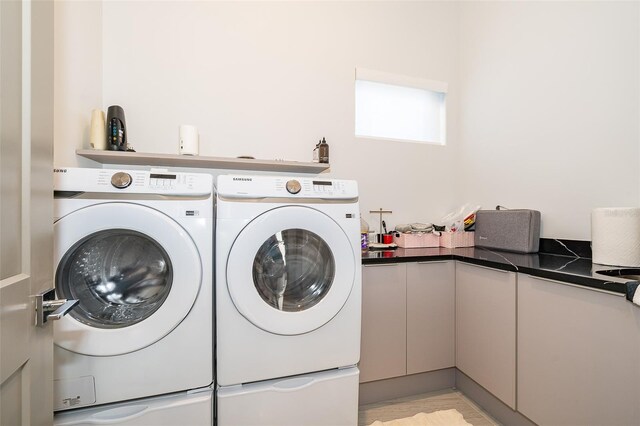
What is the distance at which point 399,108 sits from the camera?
2.59 meters

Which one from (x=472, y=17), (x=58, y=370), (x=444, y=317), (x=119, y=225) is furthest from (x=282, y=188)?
(x=472, y=17)

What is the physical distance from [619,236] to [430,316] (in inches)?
40.1

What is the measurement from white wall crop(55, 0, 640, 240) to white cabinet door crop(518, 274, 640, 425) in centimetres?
72

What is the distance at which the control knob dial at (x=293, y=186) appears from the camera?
50.8 inches

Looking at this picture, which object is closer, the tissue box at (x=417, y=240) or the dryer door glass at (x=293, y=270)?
the dryer door glass at (x=293, y=270)

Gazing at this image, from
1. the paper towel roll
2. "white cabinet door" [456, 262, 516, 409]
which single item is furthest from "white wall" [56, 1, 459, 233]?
the paper towel roll

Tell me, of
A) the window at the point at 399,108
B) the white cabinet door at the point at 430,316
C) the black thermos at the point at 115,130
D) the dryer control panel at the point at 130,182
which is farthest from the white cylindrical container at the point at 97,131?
the white cabinet door at the point at 430,316

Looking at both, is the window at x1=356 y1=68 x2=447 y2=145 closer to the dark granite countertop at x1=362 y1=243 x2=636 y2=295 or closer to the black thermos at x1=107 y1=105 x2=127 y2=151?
the dark granite countertop at x1=362 y1=243 x2=636 y2=295

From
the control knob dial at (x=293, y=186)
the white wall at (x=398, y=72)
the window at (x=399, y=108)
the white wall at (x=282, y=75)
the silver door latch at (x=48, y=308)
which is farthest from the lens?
the window at (x=399, y=108)

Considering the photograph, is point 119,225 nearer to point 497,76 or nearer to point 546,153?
point 546,153

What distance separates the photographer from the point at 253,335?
1.21 m

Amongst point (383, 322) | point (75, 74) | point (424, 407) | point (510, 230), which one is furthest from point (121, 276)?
point (510, 230)

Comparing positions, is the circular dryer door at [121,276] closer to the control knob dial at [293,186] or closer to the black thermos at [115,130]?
the control knob dial at [293,186]

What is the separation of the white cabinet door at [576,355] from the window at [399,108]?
1.57m
